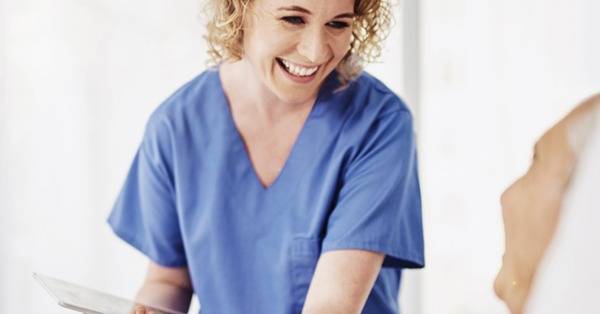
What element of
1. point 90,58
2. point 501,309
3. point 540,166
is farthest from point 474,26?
point 540,166

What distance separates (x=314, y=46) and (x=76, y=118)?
506 mm

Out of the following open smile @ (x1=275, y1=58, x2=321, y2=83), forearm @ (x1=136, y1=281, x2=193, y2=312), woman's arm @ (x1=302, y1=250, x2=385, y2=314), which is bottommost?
forearm @ (x1=136, y1=281, x2=193, y2=312)

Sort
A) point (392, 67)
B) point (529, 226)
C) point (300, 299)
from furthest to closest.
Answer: point (392, 67), point (300, 299), point (529, 226)

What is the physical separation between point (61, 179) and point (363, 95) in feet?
1.68

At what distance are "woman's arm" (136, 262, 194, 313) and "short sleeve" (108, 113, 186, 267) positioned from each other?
0.04 feet

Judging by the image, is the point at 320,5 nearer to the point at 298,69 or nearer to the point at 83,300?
the point at 298,69

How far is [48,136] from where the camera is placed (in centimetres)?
125

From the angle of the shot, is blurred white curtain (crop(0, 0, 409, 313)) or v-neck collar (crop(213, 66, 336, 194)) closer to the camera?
v-neck collar (crop(213, 66, 336, 194))

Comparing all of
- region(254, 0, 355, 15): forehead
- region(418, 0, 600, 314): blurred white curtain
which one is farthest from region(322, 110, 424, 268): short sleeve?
region(418, 0, 600, 314): blurred white curtain

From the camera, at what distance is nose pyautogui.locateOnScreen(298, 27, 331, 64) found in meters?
0.85

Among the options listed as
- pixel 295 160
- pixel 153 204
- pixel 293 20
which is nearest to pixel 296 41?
pixel 293 20

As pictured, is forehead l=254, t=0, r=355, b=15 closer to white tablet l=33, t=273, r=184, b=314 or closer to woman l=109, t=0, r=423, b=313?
woman l=109, t=0, r=423, b=313

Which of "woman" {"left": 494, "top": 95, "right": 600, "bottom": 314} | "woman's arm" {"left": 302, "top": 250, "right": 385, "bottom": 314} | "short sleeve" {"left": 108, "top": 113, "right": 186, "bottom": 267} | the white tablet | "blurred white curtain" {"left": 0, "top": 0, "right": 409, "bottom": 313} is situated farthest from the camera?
"blurred white curtain" {"left": 0, "top": 0, "right": 409, "bottom": 313}

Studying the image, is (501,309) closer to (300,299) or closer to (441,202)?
(441,202)
